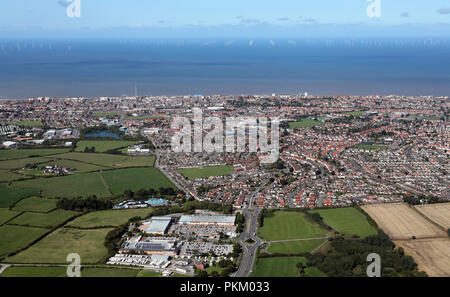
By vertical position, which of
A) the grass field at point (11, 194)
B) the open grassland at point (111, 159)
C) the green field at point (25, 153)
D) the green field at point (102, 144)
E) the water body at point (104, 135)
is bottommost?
the grass field at point (11, 194)

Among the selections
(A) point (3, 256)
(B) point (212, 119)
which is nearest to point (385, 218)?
(A) point (3, 256)

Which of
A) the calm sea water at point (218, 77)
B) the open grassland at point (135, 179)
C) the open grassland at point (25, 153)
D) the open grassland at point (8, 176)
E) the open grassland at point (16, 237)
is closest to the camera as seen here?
the open grassland at point (16, 237)

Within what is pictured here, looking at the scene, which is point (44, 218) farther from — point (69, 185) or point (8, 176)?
point (8, 176)

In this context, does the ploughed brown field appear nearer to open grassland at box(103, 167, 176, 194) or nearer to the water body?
open grassland at box(103, 167, 176, 194)

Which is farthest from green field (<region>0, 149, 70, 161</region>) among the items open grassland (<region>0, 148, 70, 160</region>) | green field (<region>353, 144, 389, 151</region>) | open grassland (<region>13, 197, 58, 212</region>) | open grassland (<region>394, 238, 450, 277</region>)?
open grassland (<region>394, 238, 450, 277</region>)

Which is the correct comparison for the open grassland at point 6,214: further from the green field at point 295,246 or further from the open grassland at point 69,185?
the green field at point 295,246

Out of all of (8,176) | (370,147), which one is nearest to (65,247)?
(8,176)

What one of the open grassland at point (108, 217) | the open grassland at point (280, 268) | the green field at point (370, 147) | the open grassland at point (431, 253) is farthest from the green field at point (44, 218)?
the green field at point (370, 147)
